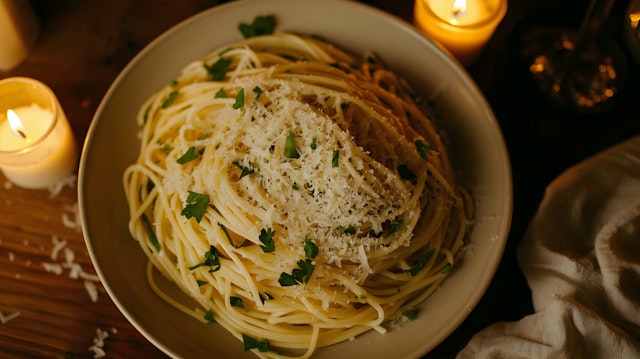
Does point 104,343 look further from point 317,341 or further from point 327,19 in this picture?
point 327,19

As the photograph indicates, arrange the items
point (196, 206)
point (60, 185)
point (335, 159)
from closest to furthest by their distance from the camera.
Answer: point (335, 159)
point (196, 206)
point (60, 185)

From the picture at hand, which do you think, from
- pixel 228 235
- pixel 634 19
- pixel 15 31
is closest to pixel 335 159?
pixel 228 235

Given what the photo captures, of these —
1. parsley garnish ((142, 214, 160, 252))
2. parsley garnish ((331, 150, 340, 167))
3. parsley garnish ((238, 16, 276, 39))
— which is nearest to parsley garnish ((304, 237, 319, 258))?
parsley garnish ((331, 150, 340, 167))

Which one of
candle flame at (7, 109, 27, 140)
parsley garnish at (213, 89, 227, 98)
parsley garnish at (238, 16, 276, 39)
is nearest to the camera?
parsley garnish at (213, 89, 227, 98)

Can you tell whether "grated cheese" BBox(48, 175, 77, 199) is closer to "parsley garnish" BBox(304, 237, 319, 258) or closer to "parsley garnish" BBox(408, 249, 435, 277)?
"parsley garnish" BBox(304, 237, 319, 258)

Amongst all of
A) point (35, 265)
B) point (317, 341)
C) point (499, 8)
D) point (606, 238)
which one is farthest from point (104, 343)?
point (499, 8)

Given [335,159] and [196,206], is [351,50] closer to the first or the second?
[335,159]

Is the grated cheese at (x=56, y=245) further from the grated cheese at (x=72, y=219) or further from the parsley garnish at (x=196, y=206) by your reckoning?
the parsley garnish at (x=196, y=206)
